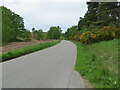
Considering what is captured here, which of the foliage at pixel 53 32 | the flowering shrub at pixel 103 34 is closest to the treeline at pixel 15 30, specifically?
the foliage at pixel 53 32

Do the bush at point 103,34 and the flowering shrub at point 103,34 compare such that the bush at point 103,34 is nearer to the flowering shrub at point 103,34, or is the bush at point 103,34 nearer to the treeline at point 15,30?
the flowering shrub at point 103,34

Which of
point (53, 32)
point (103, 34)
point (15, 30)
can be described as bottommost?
point (103, 34)

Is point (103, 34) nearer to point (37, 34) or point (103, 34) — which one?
point (103, 34)

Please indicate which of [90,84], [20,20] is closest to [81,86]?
[90,84]

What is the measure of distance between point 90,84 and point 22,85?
2.45 metres

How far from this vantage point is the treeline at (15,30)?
72.2 feet

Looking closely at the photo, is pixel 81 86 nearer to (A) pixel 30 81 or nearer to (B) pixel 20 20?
(A) pixel 30 81

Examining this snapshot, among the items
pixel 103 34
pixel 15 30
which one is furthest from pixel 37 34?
pixel 103 34

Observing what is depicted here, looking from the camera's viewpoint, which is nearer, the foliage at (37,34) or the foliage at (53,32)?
the foliage at (37,34)

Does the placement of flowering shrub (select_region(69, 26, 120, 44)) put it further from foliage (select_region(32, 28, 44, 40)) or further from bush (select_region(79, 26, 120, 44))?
foliage (select_region(32, 28, 44, 40))

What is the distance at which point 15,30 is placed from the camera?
124 ft

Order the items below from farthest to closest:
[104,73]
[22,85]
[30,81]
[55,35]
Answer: [55,35], [104,73], [30,81], [22,85]

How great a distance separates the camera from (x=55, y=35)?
94688 mm

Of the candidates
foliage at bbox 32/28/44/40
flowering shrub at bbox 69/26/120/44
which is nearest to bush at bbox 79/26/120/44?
flowering shrub at bbox 69/26/120/44
